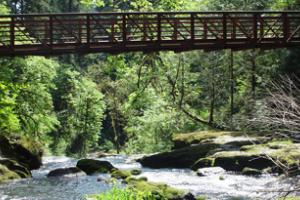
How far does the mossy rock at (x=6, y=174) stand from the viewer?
21.5 meters

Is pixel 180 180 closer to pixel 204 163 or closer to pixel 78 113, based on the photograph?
pixel 204 163

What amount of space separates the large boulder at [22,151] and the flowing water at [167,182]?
1.98 meters

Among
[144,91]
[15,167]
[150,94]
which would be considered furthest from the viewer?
[150,94]

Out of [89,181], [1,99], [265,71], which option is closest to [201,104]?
[265,71]

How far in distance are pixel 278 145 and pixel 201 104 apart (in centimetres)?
1745

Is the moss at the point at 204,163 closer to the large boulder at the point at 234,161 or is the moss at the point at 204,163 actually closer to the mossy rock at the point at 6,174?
the large boulder at the point at 234,161

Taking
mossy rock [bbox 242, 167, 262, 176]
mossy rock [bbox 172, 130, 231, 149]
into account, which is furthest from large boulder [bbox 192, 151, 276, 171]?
mossy rock [bbox 172, 130, 231, 149]

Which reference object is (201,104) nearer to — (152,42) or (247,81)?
(247,81)

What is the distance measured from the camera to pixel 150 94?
42.8m

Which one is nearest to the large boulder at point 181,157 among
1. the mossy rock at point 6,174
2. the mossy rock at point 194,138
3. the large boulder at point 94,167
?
the mossy rock at point 194,138

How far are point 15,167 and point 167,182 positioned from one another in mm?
Result: 6658

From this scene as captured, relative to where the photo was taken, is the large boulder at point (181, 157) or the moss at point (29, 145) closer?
the large boulder at point (181, 157)

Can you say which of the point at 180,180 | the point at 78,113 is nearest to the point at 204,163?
the point at 180,180

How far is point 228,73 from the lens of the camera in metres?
37.4
